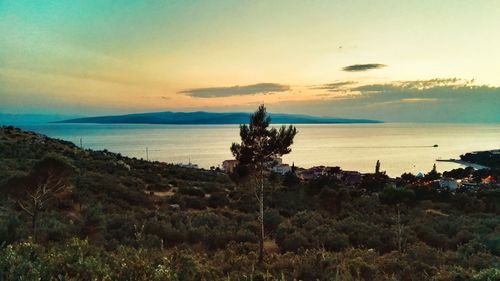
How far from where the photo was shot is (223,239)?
13086 mm

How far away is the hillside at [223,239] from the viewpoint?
6.23 meters

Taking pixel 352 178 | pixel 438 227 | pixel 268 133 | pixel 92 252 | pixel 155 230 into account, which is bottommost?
pixel 352 178

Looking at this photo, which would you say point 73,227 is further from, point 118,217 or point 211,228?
point 211,228

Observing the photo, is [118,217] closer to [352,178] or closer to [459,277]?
[459,277]

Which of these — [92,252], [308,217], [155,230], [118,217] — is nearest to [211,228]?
[155,230]

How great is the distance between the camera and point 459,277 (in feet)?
24.6

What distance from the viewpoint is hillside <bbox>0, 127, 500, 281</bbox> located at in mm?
6230

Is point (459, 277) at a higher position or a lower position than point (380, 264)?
higher

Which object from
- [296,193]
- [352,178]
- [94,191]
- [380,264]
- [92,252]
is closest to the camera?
[92,252]

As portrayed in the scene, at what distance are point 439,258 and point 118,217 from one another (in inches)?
427

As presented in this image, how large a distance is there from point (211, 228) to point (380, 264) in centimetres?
705

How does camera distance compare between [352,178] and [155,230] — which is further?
[352,178]

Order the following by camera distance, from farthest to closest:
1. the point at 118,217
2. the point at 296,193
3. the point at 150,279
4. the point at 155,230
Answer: the point at 296,193 → the point at 118,217 → the point at 155,230 → the point at 150,279

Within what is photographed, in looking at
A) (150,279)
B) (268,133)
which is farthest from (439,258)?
(150,279)
